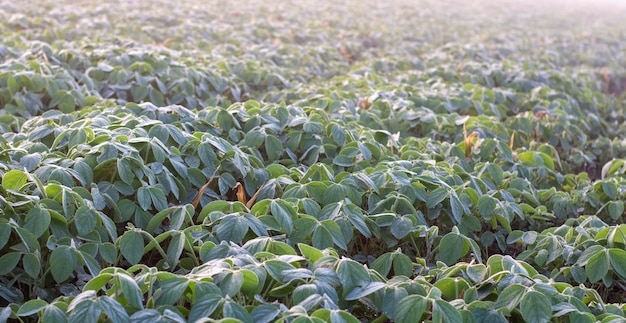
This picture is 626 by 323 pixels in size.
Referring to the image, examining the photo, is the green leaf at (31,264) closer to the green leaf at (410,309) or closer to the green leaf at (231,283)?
the green leaf at (231,283)

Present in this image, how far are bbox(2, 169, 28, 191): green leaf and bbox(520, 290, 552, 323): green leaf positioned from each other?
66.7 inches

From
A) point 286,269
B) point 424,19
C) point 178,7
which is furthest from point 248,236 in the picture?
point 424,19

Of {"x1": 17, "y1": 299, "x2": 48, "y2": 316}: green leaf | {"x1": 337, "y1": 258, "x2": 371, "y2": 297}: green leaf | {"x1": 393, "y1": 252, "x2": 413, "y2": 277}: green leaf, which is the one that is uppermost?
{"x1": 337, "y1": 258, "x2": 371, "y2": 297}: green leaf

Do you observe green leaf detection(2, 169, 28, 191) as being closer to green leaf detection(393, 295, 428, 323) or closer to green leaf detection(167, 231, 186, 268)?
green leaf detection(167, 231, 186, 268)

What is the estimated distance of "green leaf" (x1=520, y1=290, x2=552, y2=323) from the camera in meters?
1.81

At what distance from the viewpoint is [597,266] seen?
7.44 ft

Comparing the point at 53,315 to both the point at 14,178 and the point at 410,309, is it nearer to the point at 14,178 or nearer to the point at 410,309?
the point at 14,178

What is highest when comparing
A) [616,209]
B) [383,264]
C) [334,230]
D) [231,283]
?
[231,283]

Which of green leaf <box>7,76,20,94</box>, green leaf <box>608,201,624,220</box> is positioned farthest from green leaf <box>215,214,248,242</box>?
green leaf <box>7,76,20,94</box>

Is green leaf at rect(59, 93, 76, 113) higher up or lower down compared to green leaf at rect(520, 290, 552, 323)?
lower down

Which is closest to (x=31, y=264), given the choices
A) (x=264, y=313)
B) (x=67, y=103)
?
(x=264, y=313)

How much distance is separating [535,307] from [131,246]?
1.28m

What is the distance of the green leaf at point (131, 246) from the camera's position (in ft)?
6.86

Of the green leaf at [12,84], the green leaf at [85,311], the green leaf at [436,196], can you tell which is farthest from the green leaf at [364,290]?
the green leaf at [12,84]
